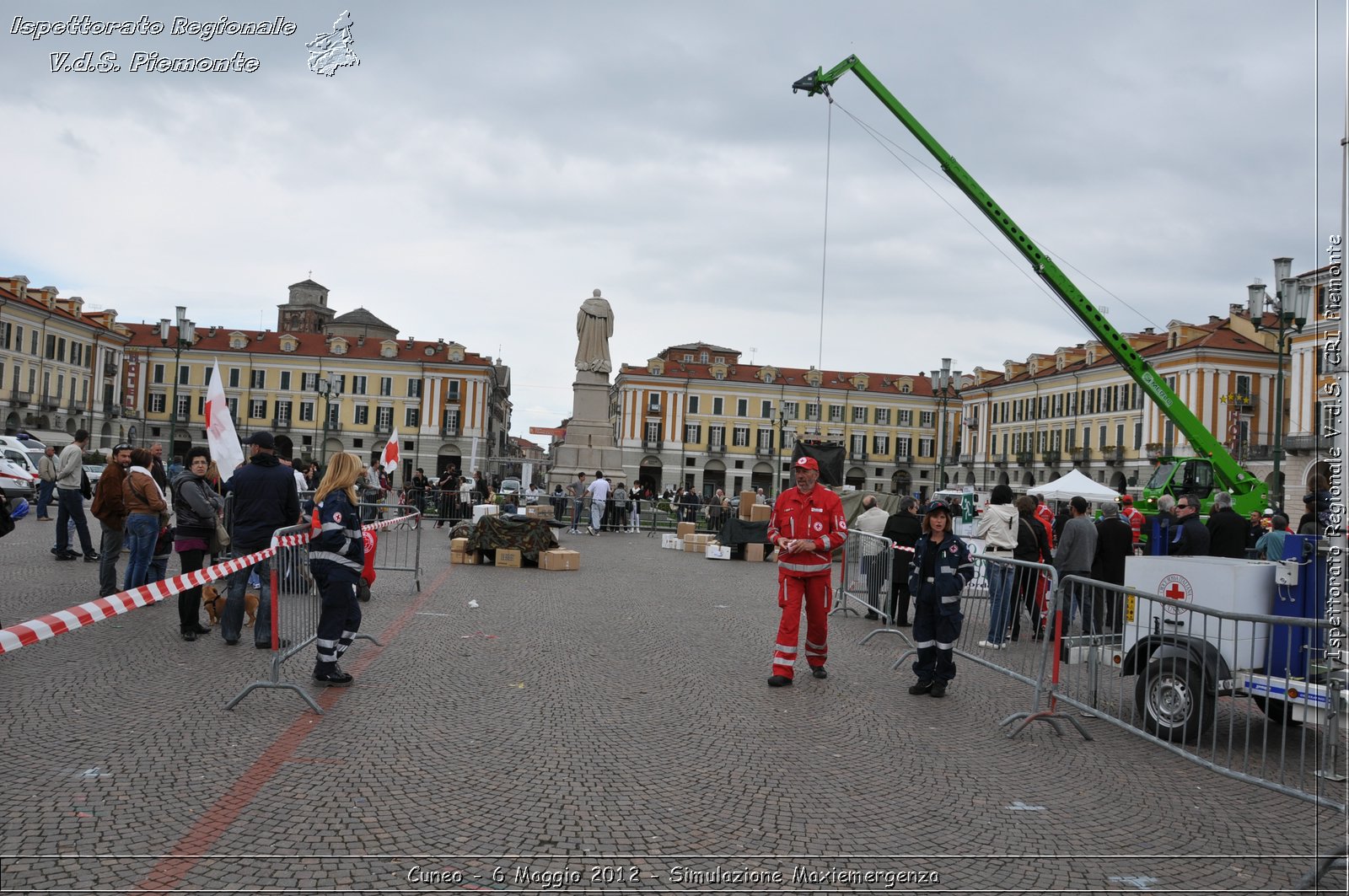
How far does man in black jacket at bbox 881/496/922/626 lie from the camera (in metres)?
12.0

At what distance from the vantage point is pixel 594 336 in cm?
3350

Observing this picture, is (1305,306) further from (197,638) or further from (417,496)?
(417,496)

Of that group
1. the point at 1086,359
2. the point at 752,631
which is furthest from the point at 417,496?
the point at 1086,359

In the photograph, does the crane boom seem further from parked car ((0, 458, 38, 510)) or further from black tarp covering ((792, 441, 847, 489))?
parked car ((0, 458, 38, 510))

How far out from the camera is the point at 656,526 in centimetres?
3269

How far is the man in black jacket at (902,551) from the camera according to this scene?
1199 cm

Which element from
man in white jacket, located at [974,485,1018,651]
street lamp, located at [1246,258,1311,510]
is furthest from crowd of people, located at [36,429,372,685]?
street lamp, located at [1246,258,1311,510]

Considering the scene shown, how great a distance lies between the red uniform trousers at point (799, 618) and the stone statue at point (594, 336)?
82.3ft

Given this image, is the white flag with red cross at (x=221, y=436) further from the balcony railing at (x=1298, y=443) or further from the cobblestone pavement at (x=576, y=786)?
the balcony railing at (x=1298, y=443)

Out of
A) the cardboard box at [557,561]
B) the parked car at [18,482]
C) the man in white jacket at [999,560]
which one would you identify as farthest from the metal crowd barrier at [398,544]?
the parked car at [18,482]

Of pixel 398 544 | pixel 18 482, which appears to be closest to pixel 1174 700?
pixel 398 544

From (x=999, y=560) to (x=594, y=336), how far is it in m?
25.8

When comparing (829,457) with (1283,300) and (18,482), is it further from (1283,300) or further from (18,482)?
(18,482)

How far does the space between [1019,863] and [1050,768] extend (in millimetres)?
1819
